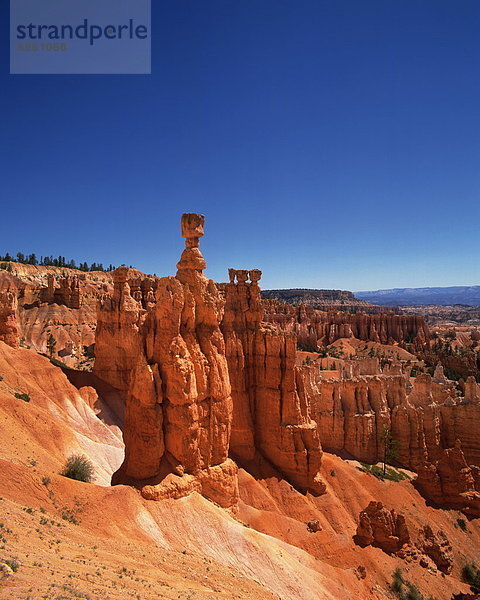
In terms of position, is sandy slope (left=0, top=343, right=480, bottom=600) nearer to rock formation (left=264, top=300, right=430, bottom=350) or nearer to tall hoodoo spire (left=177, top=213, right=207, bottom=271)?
tall hoodoo spire (left=177, top=213, right=207, bottom=271)

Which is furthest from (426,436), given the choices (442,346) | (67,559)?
(442,346)

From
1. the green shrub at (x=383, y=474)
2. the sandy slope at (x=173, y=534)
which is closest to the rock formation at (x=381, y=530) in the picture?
the sandy slope at (x=173, y=534)

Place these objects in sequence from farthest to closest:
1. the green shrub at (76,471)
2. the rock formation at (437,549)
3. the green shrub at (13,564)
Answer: the rock formation at (437,549) < the green shrub at (76,471) < the green shrub at (13,564)

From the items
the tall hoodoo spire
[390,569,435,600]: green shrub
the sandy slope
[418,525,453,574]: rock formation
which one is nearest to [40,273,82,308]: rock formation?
the sandy slope

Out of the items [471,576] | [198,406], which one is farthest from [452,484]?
[198,406]

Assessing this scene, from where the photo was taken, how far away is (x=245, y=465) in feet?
82.4

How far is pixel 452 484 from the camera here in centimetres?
2870

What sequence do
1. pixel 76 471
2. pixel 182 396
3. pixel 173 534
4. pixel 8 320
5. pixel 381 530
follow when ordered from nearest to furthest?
pixel 173 534, pixel 182 396, pixel 76 471, pixel 381 530, pixel 8 320

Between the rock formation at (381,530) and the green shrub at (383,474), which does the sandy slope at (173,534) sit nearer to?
the rock formation at (381,530)

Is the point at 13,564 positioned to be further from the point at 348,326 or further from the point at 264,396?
the point at 348,326

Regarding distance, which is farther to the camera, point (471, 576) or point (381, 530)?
point (471, 576)

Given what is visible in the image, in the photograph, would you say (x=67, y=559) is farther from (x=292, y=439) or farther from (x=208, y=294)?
(x=292, y=439)

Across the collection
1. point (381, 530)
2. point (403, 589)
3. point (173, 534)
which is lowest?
point (403, 589)

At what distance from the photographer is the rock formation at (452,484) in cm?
2844
